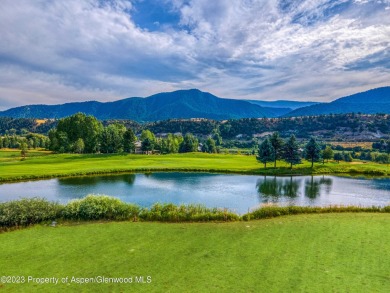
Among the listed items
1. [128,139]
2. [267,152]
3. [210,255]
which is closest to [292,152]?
[267,152]

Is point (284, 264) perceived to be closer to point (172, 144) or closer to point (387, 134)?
point (172, 144)

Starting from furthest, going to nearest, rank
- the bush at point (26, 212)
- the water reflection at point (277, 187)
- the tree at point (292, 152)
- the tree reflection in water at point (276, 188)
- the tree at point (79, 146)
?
the tree at point (79, 146), the tree at point (292, 152), the water reflection at point (277, 187), the tree reflection in water at point (276, 188), the bush at point (26, 212)

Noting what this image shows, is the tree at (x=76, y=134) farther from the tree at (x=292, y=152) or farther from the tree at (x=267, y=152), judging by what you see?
the tree at (x=292, y=152)

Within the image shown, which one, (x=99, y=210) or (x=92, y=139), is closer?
(x=99, y=210)

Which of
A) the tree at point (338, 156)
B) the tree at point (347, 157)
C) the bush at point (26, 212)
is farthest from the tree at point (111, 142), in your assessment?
the tree at point (347, 157)

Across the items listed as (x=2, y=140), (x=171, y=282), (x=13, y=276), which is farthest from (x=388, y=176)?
(x=2, y=140)

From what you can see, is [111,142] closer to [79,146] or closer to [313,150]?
[79,146]

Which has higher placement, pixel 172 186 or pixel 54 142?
pixel 54 142
